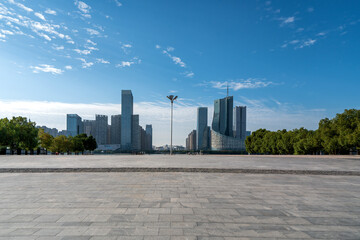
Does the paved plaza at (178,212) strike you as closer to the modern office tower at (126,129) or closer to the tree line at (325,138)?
the tree line at (325,138)

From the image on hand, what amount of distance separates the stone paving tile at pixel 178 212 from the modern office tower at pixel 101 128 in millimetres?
199543

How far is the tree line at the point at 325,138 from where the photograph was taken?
36062 mm

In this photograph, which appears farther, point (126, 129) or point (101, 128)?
point (101, 128)

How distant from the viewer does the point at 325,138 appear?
131ft

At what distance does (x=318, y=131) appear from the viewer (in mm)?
44344

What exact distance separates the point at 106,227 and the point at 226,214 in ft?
10.7

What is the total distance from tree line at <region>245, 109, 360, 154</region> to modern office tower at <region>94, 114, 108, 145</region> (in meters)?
168

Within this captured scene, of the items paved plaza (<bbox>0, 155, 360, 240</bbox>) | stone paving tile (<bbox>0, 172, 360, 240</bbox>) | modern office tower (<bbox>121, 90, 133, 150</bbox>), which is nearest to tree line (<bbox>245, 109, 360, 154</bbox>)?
paved plaza (<bbox>0, 155, 360, 240</bbox>)

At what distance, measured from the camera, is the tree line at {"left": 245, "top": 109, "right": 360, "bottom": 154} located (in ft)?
118

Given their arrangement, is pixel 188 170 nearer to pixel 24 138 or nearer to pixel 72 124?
pixel 24 138

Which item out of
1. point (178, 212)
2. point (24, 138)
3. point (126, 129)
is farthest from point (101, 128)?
point (178, 212)

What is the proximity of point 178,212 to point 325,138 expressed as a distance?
4611 centimetres

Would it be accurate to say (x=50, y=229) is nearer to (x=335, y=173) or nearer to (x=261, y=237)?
(x=261, y=237)

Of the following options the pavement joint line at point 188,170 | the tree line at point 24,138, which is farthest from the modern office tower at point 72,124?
the pavement joint line at point 188,170
